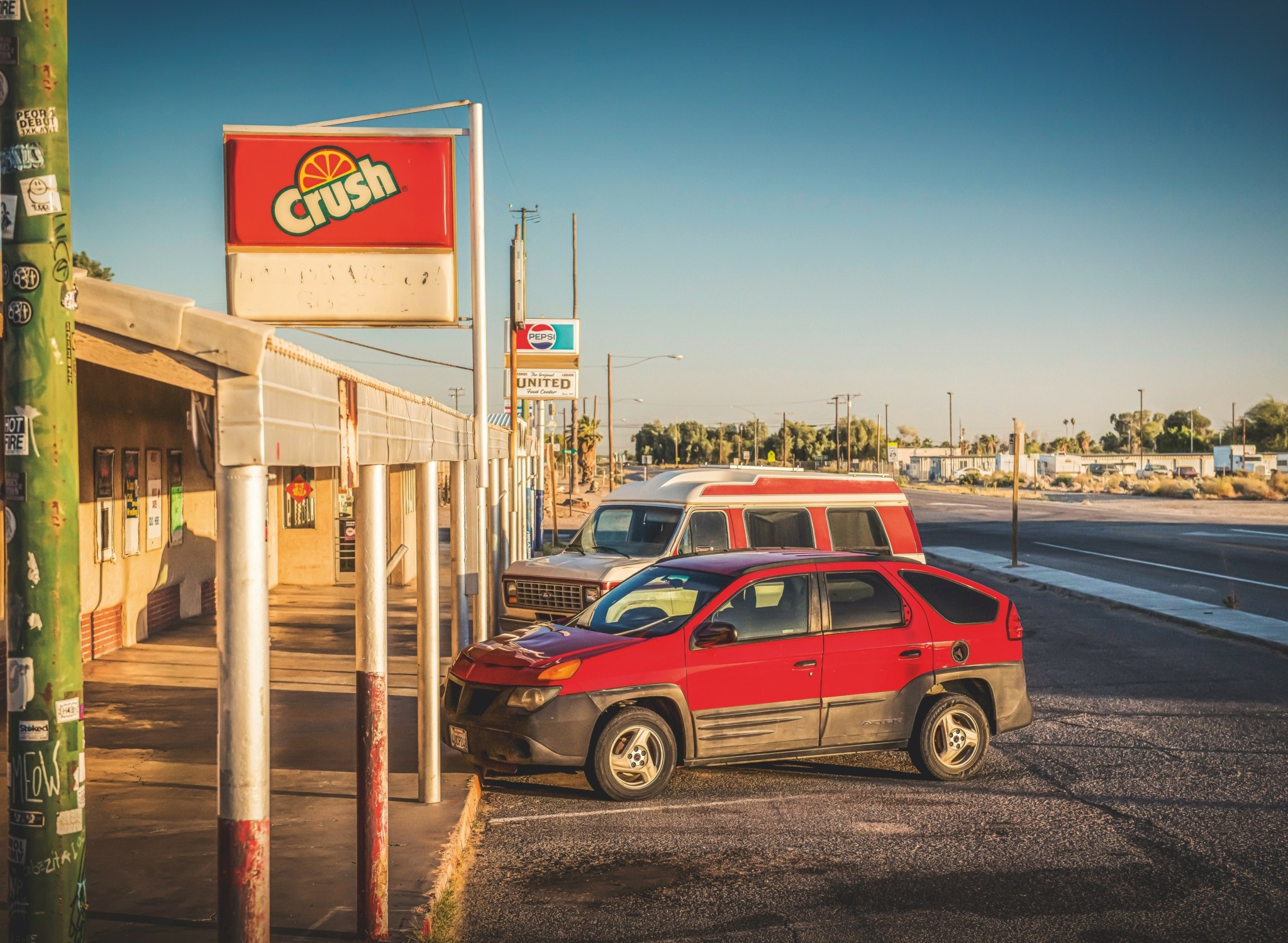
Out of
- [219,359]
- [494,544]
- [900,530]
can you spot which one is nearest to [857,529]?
[900,530]

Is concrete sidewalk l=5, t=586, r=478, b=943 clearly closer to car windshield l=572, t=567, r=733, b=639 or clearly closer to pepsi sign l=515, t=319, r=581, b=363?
car windshield l=572, t=567, r=733, b=639

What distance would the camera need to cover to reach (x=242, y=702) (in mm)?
4012

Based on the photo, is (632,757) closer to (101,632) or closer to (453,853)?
(453,853)

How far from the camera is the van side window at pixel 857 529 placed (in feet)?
44.3

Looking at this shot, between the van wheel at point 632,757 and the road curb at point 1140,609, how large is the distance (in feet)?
32.2

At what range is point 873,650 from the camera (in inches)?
337

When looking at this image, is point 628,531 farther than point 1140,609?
No

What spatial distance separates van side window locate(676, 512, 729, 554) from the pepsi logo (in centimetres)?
1787

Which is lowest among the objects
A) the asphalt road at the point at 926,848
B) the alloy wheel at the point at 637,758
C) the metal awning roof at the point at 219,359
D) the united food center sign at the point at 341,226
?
the asphalt road at the point at 926,848

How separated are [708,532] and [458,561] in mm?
3929

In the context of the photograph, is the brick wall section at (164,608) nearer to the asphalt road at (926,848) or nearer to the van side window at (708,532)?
the van side window at (708,532)

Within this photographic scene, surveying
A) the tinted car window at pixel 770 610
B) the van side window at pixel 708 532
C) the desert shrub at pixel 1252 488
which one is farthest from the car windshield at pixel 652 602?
the desert shrub at pixel 1252 488

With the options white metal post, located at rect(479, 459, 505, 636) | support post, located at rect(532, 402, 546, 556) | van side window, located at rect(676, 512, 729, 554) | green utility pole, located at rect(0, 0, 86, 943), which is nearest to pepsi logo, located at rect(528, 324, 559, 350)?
support post, located at rect(532, 402, 546, 556)

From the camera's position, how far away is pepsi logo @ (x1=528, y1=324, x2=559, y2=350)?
3003cm
